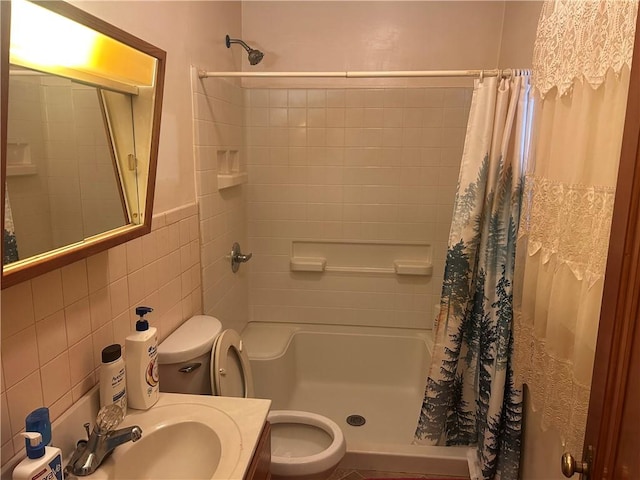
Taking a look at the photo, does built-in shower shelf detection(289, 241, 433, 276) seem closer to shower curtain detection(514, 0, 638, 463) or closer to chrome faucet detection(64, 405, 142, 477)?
shower curtain detection(514, 0, 638, 463)

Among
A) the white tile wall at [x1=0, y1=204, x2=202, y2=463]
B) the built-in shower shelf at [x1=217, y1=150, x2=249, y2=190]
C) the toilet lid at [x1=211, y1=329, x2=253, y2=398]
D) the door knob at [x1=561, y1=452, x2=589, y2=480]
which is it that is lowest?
the toilet lid at [x1=211, y1=329, x2=253, y2=398]

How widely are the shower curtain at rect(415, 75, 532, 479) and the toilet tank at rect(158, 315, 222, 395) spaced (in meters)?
1.03

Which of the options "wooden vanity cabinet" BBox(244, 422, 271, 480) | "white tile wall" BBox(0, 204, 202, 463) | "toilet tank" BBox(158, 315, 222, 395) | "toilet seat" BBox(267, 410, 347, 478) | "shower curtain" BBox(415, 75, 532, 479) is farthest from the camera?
"shower curtain" BBox(415, 75, 532, 479)

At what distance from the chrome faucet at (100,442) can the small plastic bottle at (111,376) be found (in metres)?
0.11

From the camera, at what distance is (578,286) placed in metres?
1.17

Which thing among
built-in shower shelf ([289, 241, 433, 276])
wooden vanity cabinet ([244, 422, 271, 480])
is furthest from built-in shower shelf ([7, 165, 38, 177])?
built-in shower shelf ([289, 241, 433, 276])

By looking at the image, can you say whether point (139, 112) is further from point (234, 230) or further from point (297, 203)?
point (297, 203)

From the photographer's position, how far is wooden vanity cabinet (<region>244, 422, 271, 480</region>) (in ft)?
3.77

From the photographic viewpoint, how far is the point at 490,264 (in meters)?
1.92

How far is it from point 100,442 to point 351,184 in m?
2.07

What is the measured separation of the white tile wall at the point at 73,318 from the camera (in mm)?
998

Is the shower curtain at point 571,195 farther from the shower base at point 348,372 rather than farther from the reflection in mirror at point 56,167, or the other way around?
the shower base at point 348,372

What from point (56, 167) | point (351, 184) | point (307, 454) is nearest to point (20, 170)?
point (56, 167)

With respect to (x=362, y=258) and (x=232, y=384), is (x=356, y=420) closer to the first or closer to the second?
(x=362, y=258)
